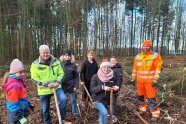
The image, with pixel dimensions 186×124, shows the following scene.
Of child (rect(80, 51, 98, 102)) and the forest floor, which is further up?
child (rect(80, 51, 98, 102))

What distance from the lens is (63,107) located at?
6.19 m

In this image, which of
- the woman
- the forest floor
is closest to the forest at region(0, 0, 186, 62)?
the forest floor

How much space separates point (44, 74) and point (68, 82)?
125 centimetres

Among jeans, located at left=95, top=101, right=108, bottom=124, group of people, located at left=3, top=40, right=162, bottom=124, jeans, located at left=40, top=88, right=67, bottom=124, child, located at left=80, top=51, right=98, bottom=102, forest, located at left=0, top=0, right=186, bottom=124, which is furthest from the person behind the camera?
forest, located at left=0, top=0, right=186, bottom=124

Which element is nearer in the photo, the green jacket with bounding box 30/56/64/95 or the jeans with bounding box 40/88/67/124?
the green jacket with bounding box 30/56/64/95

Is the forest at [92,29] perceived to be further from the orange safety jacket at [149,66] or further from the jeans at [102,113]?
the jeans at [102,113]

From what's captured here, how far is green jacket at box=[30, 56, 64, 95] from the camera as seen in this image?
19.6 feet

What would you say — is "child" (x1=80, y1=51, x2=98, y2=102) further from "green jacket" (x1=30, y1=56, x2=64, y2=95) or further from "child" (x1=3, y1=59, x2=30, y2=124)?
"child" (x1=3, y1=59, x2=30, y2=124)

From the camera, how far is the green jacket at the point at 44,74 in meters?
5.97

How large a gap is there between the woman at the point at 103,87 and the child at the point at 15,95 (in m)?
1.68

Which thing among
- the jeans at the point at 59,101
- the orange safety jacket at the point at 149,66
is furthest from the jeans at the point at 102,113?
the orange safety jacket at the point at 149,66

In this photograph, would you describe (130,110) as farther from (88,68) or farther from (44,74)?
(44,74)

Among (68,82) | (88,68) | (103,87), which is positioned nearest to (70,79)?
(68,82)

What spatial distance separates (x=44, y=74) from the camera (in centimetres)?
600
